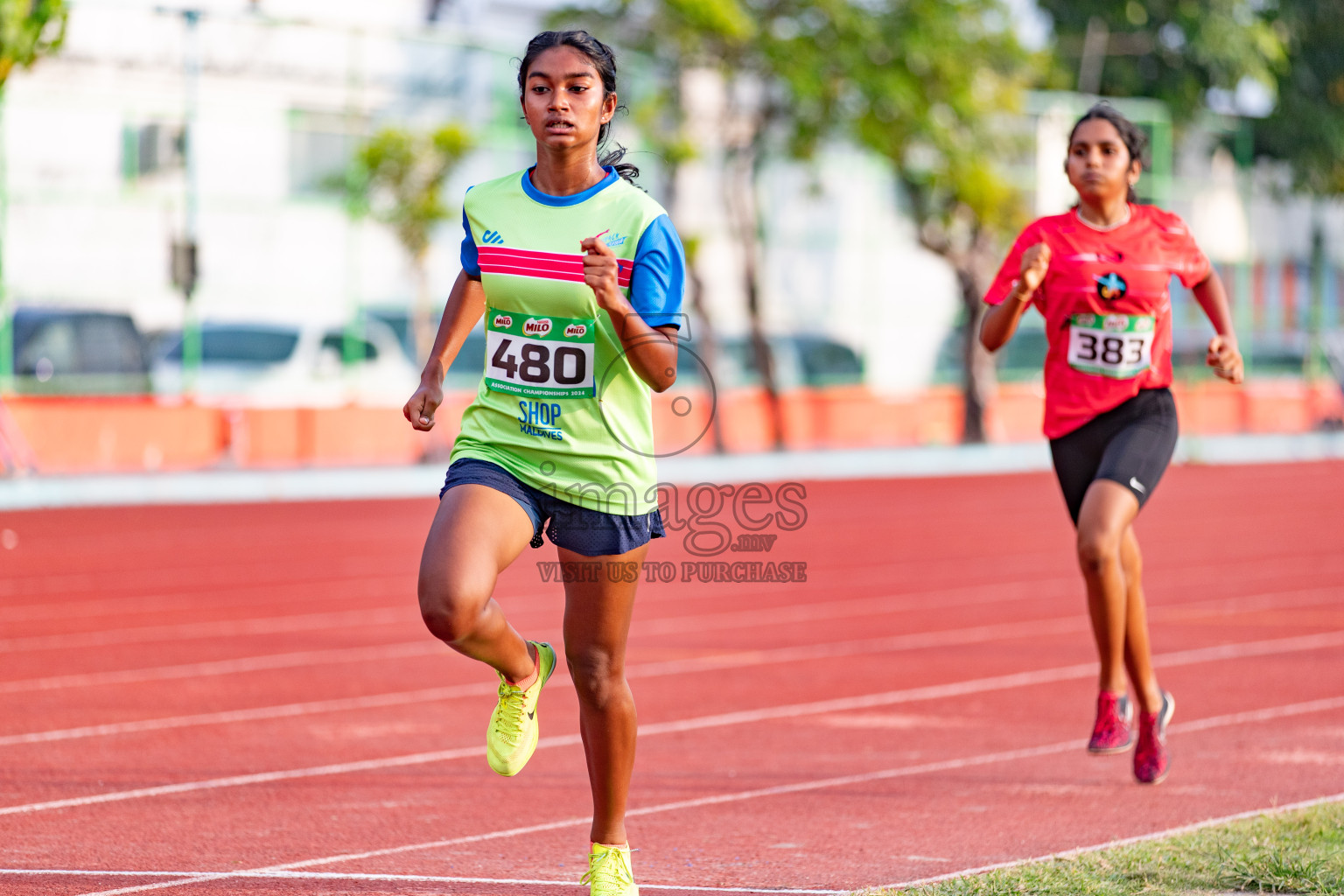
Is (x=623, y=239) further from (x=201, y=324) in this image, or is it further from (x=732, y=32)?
(x=732, y=32)

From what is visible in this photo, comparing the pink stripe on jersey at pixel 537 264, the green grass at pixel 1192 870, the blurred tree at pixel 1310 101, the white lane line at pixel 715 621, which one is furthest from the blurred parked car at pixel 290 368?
the blurred tree at pixel 1310 101

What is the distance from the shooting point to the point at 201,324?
22453 mm

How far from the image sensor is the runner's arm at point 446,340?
4332 millimetres

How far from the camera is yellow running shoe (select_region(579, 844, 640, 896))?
4.04m

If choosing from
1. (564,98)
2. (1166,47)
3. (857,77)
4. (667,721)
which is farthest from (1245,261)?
(564,98)

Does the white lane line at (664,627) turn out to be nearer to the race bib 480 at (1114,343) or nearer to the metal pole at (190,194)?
the race bib 480 at (1114,343)

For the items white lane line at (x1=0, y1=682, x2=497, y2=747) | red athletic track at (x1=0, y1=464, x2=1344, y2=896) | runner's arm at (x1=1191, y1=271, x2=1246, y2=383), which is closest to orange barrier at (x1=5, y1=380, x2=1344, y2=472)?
red athletic track at (x1=0, y1=464, x2=1344, y2=896)

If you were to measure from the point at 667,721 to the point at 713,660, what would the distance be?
5.80 feet

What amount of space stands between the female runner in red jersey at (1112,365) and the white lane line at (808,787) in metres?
0.58

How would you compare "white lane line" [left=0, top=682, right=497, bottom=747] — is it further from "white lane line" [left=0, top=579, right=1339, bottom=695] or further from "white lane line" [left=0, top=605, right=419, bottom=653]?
"white lane line" [left=0, top=605, right=419, bottom=653]

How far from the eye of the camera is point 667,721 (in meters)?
7.30

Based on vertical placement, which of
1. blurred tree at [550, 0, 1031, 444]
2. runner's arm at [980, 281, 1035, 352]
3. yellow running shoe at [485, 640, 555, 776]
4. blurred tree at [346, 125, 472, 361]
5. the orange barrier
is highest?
blurred tree at [550, 0, 1031, 444]

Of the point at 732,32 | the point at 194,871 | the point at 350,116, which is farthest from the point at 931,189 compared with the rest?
the point at 194,871

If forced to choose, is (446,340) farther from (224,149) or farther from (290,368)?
(224,149)
